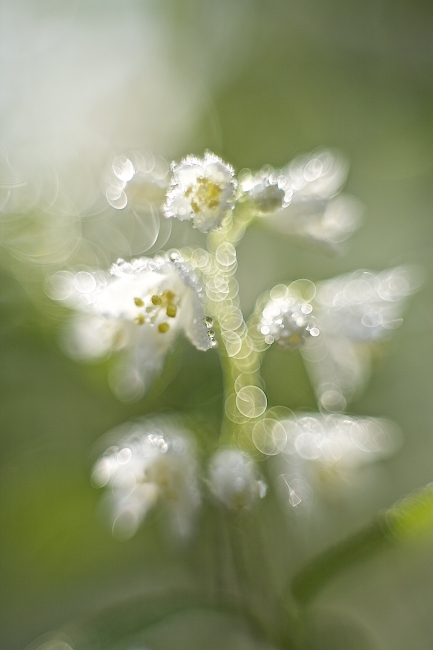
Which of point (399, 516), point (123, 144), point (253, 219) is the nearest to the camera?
point (399, 516)

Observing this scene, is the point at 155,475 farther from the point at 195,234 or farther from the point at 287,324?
the point at 195,234

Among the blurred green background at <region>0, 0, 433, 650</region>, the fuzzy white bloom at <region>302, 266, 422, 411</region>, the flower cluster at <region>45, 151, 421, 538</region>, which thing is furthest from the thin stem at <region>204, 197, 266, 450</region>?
A: the blurred green background at <region>0, 0, 433, 650</region>

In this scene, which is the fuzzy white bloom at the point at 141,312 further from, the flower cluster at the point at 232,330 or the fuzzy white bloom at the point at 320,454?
the fuzzy white bloom at the point at 320,454

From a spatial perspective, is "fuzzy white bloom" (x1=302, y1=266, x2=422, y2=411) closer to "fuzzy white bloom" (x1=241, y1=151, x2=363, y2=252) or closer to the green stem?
"fuzzy white bloom" (x1=241, y1=151, x2=363, y2=252)

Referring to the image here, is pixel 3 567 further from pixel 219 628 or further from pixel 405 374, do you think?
pixel 405 374

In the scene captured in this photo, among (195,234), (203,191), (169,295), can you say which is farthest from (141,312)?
(195,234)

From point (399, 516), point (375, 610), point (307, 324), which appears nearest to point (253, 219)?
point (307, 324)
